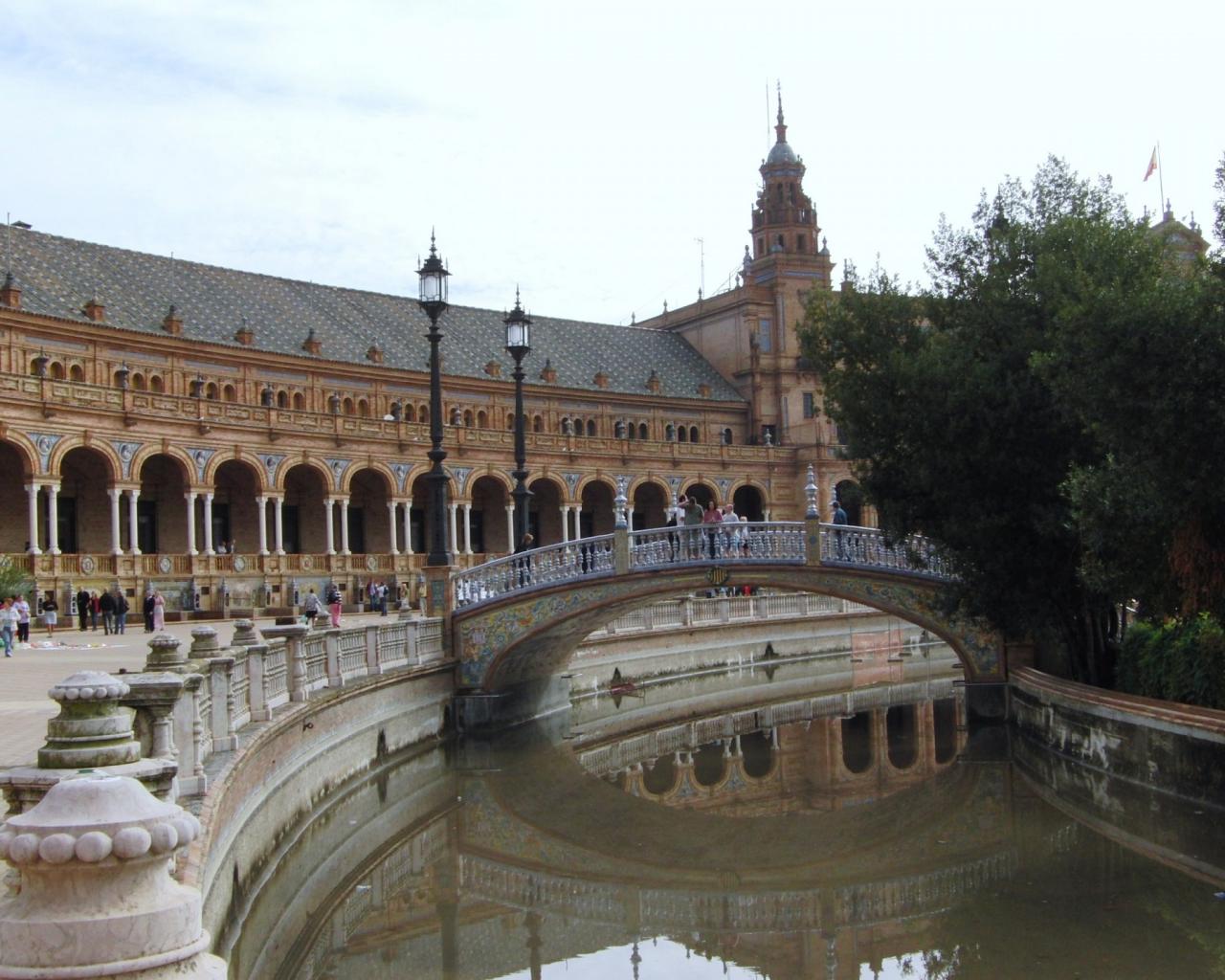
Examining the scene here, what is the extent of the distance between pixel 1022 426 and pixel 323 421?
2913cm

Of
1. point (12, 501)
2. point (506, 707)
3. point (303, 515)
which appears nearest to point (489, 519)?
point (303, 515)

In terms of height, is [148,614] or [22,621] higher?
A: [22,621]

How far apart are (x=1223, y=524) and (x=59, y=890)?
1368 cm

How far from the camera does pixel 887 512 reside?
68.7 ft

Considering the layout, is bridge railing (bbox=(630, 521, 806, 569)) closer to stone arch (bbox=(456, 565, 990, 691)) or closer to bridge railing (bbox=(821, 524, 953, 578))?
stone arch (bbox=(456, 565, 990, 691))

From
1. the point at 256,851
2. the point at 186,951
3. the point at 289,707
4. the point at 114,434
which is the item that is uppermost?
the point at 114,434

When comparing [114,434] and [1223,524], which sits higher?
[114,434]

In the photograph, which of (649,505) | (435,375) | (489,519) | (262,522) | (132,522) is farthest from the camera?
(649,505)

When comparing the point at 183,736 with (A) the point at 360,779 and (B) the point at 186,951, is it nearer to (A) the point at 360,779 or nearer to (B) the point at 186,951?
(B) the point at 186,951

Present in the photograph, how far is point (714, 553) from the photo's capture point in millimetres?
23203

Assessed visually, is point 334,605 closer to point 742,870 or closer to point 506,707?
point 506,707

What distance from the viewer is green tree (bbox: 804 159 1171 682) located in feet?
62.4

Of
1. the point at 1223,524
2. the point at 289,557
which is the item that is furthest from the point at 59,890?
the point at 289,557

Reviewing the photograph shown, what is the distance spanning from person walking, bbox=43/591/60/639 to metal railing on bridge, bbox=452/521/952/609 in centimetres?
1142
